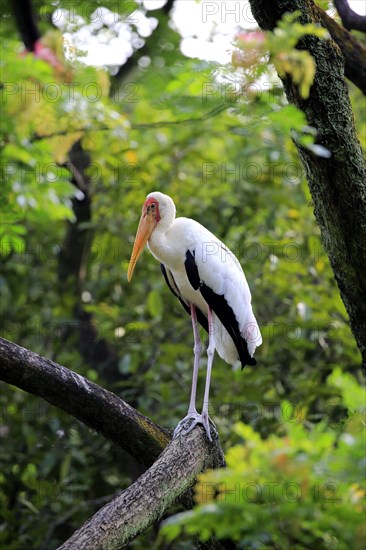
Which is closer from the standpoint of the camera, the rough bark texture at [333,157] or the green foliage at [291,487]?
the green foliage at [291,487]

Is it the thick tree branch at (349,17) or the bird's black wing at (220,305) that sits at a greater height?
the thick tree branch at (349,17)

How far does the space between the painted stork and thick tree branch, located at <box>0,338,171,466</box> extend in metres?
0.95

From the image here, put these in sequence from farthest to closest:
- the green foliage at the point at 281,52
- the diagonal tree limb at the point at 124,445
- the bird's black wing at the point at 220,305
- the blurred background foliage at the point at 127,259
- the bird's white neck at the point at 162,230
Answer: the blurred background foliage at the point at 127,259 → the bird's white neck at the point at 162,230 → the bird's black wing at the point at 220,305 → the diagonal tree limb at the point at 124,445 → the green foliage at the point at 281,52

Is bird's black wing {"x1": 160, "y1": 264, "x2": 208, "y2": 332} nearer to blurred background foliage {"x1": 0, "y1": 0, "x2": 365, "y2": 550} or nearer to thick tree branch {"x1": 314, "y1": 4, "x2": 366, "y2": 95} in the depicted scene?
blurred background foliage {"x1": 0, "y1": 0, "x2": 365, "y2": 550}

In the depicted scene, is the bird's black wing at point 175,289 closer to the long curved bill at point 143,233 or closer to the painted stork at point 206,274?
the painted stork at point 206,274

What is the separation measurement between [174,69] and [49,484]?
3.82 m

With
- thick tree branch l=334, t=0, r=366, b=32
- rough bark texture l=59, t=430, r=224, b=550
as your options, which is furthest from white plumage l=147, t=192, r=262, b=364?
thick tree branch l=334, t=0, r=366, b=32

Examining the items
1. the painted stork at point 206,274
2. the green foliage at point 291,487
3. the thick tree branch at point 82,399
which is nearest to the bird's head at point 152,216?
the painted stork at point 206,274

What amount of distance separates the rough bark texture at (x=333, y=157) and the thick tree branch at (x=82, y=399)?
4.38 ft

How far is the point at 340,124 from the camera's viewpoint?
4137 millimetres

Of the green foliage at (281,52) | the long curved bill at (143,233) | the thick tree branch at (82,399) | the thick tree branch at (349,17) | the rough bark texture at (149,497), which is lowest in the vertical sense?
the long curved bill at (143,233)

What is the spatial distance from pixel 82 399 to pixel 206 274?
153 cm

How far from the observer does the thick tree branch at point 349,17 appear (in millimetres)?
5820

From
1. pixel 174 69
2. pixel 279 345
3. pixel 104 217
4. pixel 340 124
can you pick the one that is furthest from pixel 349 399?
pixel 104 217
